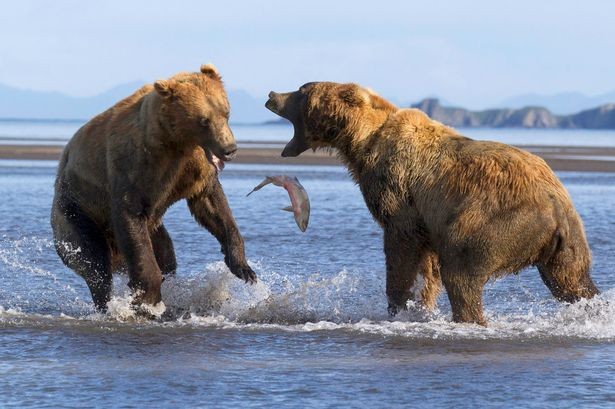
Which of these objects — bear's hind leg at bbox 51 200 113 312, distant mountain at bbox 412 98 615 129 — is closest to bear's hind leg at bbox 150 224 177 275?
bear's hind leg at bbox 51 200 113 312

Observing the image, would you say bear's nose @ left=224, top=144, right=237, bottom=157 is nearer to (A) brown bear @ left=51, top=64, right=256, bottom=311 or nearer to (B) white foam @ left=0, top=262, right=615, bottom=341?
(A) brown bear @ left=51, top=64, right=256, bottom=311

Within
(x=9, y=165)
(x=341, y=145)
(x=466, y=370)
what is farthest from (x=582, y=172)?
(x=466, y=370)

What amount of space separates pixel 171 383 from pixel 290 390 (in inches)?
25.5

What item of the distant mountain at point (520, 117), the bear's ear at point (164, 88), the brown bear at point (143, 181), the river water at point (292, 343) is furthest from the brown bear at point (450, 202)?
the distant mountain at point (520, 117)

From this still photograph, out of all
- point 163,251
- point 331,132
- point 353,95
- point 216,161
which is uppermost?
point 353,95

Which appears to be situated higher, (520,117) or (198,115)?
(198,115)

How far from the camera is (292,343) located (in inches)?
293

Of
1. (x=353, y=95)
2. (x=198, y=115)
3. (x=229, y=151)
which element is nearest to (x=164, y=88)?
(x=198, y=115)

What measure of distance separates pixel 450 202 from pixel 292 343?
1.34 metres

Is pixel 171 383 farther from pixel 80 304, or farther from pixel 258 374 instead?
pixel 80 304

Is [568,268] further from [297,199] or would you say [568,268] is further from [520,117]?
[520,117]

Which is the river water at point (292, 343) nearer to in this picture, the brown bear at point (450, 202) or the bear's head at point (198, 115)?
the brown bear at point (450, 202)

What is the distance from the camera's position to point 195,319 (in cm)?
823

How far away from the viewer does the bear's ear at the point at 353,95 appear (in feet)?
27.9
